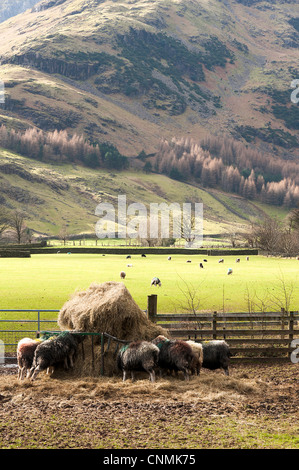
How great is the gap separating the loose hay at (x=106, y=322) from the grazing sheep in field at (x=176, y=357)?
4.14 ft

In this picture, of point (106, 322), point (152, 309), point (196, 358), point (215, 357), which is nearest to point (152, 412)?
point (196, 358)

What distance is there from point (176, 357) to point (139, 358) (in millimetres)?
1102

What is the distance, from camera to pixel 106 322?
16.7m

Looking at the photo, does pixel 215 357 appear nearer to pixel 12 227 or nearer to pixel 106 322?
pixel 106 322

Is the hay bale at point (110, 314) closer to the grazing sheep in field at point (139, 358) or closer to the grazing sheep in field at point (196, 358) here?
the grazing sheep in field at point (139, 358)

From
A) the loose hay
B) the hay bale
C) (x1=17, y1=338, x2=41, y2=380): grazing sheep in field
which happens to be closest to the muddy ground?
(x1=17, y1=338, x2=41, y2=380): grazing sheep in field

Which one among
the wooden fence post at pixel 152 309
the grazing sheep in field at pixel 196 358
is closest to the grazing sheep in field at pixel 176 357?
the grazing sheep in field at pixel 196 358

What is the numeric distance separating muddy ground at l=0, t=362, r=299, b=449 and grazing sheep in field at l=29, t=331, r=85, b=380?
0.45m

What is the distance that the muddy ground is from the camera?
11.1 m

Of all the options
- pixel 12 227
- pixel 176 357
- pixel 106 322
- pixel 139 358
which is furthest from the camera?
pixel 12 227

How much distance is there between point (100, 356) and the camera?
1652cm

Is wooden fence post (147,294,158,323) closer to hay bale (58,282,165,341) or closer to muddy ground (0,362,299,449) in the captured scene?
hay bale (58,282,165,341)

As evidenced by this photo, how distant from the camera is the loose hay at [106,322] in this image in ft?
54.2

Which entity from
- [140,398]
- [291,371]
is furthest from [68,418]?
[291,371]
